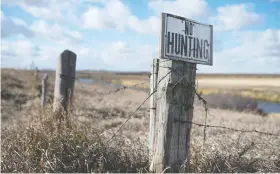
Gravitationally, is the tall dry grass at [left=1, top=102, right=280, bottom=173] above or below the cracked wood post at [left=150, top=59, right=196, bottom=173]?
below

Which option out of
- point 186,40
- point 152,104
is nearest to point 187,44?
point 186,40

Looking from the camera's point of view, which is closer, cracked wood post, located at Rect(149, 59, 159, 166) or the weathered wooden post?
the weathered wooden post

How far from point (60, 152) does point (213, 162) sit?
5.52 ft

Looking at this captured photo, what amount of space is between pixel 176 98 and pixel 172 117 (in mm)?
190

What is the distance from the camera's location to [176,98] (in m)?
3.65

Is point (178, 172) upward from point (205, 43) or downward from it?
downward

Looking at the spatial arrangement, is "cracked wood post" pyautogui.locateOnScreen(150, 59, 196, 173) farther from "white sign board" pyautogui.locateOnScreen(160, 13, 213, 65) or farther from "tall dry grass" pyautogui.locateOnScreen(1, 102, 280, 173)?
"tall dry grass" pyautogui.locateOnScreen(1, 102, 280, 173)

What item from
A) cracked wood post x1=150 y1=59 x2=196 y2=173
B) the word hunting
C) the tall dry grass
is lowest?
the tall dry grass

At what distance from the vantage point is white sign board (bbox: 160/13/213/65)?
11.4ft

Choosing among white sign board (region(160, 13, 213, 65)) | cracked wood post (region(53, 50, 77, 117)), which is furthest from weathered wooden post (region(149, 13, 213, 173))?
cracked wood post (region(53, 50, 77, 117))

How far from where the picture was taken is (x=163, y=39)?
3457 millimetres

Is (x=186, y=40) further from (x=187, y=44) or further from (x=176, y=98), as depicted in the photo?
(x=176, y=98)

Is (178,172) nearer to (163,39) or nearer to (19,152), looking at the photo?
(163,39)

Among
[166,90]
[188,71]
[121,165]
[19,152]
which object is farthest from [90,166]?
[188,71]
